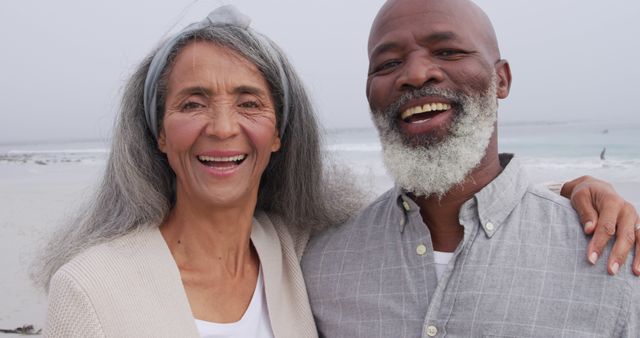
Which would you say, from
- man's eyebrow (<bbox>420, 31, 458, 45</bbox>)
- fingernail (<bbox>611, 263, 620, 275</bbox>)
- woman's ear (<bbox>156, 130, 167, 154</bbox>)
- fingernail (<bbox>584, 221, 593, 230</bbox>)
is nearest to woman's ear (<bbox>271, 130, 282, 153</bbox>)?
woman's ear (<bbox>156, 130, 167, 154</bbox>)

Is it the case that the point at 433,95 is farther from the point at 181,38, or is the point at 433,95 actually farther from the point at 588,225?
the point at 181,38

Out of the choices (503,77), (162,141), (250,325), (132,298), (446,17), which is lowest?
(250,325)

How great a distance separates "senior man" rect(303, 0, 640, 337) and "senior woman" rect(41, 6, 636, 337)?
0.35 meters

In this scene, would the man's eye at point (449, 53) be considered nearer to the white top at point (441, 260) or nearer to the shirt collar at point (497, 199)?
the shirt collar at point (497, 199)

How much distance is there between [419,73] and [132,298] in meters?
1.59

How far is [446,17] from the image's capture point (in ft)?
9.00

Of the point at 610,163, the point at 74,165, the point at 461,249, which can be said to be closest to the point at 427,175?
the point at 461,249

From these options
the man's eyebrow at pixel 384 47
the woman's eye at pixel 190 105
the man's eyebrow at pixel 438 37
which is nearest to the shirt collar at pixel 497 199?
the man's eyebrow at pixel 438 37

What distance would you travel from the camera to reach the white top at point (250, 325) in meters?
2.48

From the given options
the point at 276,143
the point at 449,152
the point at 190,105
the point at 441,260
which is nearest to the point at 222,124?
the point at 190,105

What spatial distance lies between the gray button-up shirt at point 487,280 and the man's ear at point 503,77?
0.42 m

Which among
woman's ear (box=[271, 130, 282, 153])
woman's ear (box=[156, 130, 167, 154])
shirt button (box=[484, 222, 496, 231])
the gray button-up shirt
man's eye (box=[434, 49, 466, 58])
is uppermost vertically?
man's eye (box=[434, 49, 466, 58])

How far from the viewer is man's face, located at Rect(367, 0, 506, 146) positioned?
104 inches

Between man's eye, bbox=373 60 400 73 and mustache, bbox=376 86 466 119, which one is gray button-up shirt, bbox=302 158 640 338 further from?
man's eye, bbox=373 60 400 73
